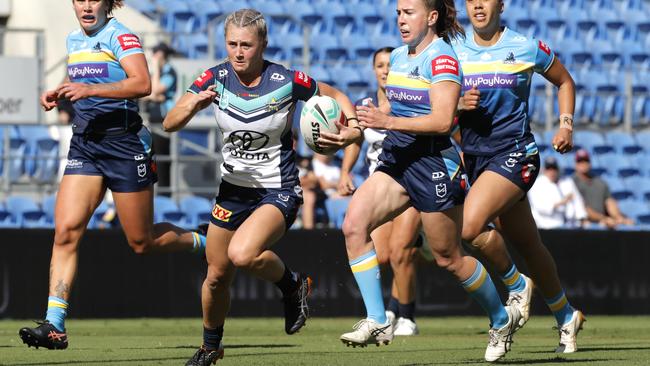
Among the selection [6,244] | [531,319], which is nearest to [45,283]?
[6,244]

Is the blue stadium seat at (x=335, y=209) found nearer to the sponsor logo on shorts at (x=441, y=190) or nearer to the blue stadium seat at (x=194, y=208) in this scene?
the blue stadium seat at (x=194, y=208)

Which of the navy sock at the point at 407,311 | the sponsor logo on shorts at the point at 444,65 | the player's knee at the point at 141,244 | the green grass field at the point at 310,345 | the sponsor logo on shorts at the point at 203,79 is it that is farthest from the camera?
the navy sock at the point at 407,311

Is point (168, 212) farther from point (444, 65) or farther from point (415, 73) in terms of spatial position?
point (444, 65)

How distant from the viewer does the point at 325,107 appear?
24.4ft

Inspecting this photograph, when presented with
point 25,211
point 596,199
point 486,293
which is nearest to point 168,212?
point 25,211

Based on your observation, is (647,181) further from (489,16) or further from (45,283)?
(489,16)

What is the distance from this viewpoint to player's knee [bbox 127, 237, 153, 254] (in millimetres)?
8898

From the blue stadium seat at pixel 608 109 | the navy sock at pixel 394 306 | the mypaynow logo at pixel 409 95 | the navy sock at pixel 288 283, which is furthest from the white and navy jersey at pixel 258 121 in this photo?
the blue stadium seat at pixel 608 109

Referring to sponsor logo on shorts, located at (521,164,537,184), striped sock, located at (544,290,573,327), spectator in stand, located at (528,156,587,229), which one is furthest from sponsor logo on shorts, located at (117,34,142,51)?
spectator in stand, located at (528,156,587,229)

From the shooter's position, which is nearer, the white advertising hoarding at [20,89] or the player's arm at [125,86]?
the player's arm at [125,86]

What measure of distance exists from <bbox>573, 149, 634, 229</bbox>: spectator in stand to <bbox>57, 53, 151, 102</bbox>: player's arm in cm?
887

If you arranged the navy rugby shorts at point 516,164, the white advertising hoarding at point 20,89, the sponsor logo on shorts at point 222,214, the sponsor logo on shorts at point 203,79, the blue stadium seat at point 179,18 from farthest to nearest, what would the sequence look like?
1. the blue stadium seat at point 179,18
2. the white advertising hoarding at point 20,89
3. the navy rugby shorts at point 516,164
4. the sponsor logo on shorts at point 222,214
5. the sponsor logo on shorts at point 203,79

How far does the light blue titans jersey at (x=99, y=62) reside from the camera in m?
8.20

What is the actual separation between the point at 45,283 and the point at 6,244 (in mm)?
545
